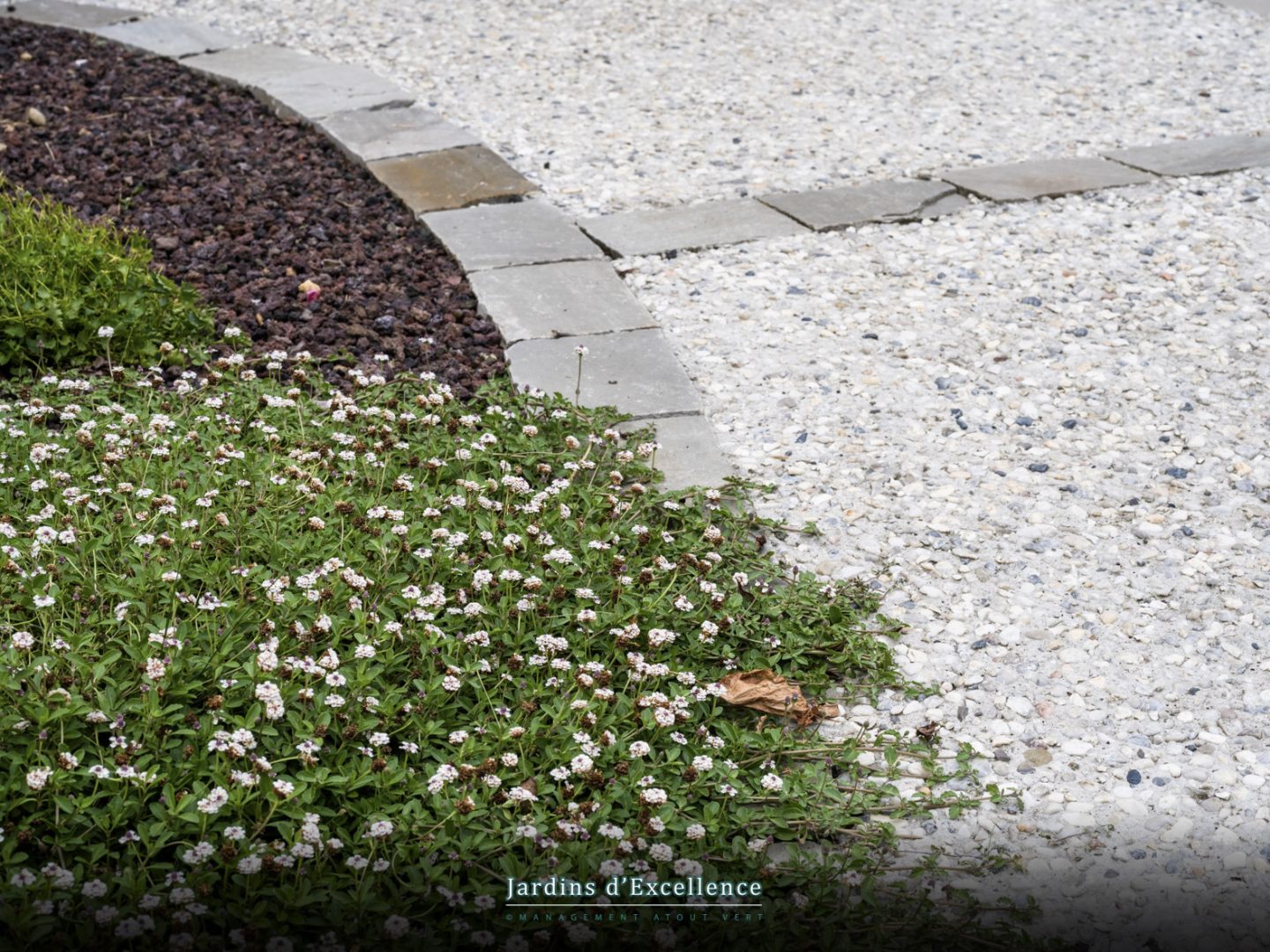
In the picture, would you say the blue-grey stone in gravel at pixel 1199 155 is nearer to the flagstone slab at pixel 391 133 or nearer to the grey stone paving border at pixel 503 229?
the grey stone paving border at pixel 503 229

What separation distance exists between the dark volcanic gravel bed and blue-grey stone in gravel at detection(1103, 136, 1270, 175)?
3.30 metres

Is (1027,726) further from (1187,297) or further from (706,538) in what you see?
(1187,297)

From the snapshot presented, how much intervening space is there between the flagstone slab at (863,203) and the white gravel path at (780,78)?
0.20 metres

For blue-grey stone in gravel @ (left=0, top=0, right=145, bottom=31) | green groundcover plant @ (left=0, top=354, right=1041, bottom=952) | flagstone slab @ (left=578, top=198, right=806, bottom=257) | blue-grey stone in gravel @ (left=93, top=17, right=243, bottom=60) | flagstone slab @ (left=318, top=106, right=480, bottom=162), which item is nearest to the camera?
green groundcover plant @ (left=0, top=354, right=1041, bottom=952)

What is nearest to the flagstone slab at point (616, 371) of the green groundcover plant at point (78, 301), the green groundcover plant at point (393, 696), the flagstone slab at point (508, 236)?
the green groundcover plant at point (393, 696)

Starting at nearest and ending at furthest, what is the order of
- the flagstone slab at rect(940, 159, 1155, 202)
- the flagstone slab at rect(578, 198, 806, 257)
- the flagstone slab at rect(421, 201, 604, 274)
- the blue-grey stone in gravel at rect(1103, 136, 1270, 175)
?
the flagstone slab at rect(421, 201, 604, 274) < the flagstone slab at rect(578, 198, 806, 257) < the flagstone slab at rect(940, 159, 1155, 202) < the blue-grey stone in gravel at rect(1103, 136, 1270, 175)

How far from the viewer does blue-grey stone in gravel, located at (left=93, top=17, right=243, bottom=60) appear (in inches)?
284

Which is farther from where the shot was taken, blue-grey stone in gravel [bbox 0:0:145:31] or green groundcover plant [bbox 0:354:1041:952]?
blue-grey stone in gravel [bbox 0:0:145:31]

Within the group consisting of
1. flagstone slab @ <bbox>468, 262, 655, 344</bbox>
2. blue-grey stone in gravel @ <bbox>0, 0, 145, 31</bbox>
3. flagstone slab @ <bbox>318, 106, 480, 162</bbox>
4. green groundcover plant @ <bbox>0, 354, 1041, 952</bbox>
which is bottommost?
green groundcover plant @ <bbox>0, 354, 1041, 952</bbox>

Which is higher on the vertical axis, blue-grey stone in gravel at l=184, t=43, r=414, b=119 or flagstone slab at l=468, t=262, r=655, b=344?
blue-grey stone in gravel at l=184, t=43, r=414, b=119

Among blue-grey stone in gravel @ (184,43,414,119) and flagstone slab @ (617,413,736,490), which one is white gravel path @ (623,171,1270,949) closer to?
flagstone slab @ (617,413,736,490)

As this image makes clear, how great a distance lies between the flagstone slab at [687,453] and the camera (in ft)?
11.8

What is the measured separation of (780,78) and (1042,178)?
197 centimetres

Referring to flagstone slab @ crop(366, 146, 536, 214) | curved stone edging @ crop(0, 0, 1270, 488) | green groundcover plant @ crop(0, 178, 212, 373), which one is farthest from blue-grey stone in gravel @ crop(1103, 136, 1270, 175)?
green groundcover plant @ crop(0, 178, 212, 373)
